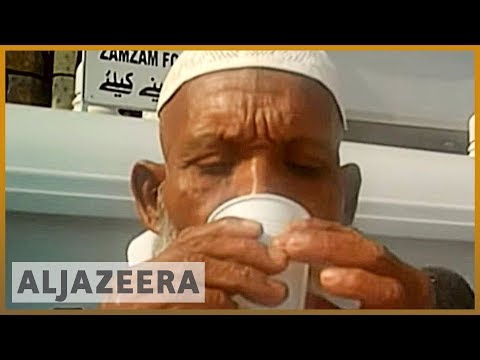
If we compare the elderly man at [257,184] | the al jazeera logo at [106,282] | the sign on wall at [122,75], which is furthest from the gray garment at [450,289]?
Result: the sign on wall at [122,75]

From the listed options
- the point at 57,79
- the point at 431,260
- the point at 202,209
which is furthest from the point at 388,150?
the point at 57,79

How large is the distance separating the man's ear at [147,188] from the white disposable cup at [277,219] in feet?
0.22

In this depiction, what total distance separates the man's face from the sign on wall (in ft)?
0.23

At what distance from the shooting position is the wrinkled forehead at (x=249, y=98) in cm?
88

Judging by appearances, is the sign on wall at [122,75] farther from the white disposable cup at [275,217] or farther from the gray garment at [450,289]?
the gray garment at [450,289]

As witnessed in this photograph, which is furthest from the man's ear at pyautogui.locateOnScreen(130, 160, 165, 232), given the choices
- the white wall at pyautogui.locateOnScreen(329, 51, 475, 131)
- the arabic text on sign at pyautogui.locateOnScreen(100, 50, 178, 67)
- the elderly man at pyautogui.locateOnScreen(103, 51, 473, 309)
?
the white wall at pyautogui.locateOnScreen(329, 51, 475, 131)

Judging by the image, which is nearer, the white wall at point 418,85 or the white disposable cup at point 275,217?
the white disposable cup at point 275,217

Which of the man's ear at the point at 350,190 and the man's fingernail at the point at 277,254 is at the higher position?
the man's ear at the point at 350,190

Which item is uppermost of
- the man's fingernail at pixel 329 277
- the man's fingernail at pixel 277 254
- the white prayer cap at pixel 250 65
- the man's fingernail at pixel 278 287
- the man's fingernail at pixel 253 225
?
the white prayer cap at pixel 250 65

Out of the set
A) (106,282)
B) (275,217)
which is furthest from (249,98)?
(106,282)

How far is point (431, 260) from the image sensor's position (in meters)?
0.94

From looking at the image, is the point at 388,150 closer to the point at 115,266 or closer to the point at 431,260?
the point at 431,260
